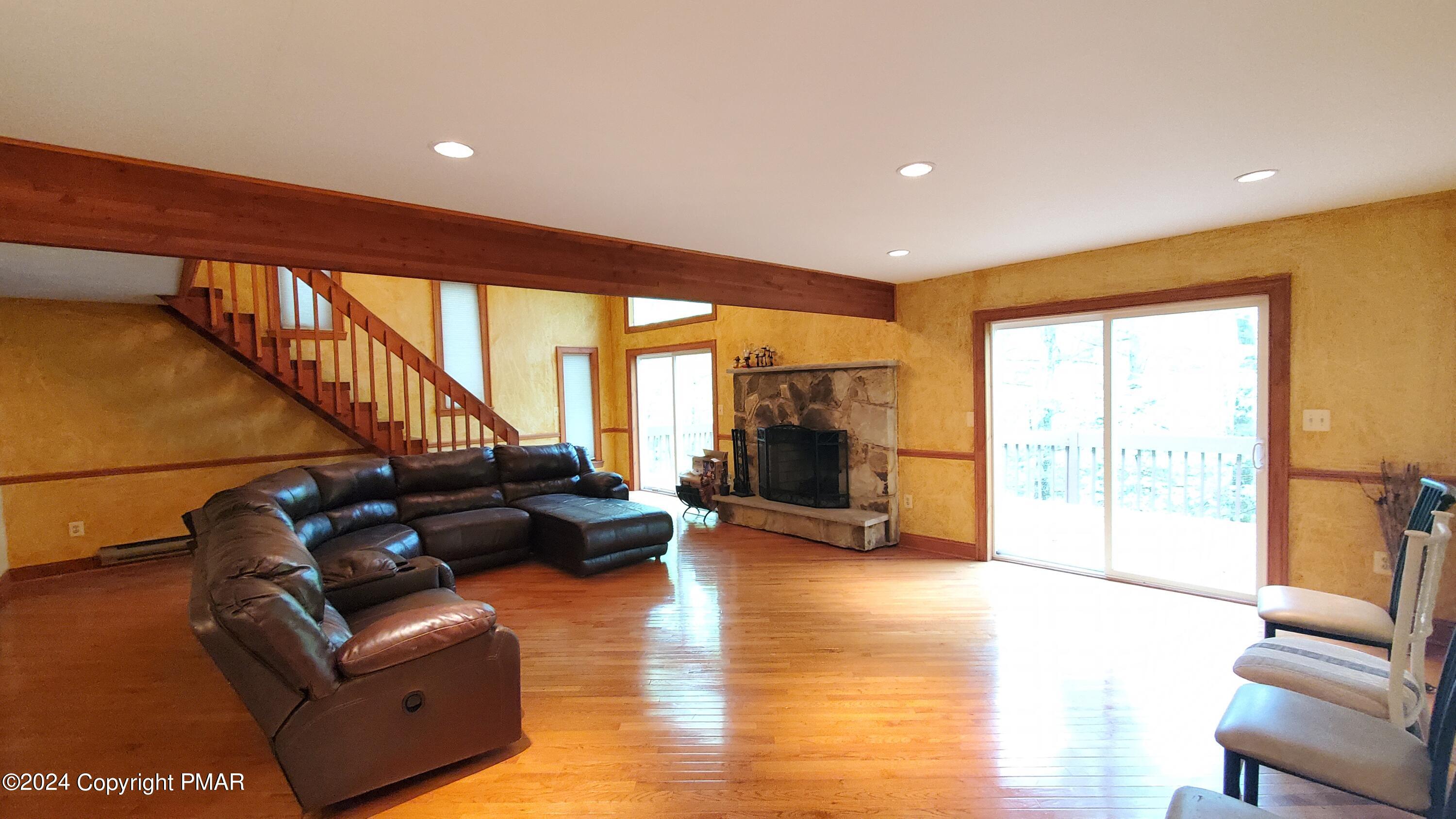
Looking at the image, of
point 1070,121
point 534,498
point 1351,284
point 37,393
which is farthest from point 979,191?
point 37,393

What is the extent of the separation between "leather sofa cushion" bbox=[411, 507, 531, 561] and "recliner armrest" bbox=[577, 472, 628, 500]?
2.67 ft

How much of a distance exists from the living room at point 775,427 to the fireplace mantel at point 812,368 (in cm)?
18

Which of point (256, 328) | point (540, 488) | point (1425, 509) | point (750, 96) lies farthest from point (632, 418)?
point (1425, 509)

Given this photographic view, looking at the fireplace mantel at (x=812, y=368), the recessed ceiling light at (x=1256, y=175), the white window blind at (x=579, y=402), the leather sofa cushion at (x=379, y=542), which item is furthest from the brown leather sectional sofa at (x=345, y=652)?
the white window blind at (x=579, y=402)

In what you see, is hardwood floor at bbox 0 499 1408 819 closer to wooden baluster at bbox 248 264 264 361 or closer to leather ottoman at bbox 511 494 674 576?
leather ottoman at bbox 511 494 674 576

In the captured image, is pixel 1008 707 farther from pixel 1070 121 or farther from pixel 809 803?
pixel 1070 121

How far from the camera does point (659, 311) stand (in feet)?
27.0

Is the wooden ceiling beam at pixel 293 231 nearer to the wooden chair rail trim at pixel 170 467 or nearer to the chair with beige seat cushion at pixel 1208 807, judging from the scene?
the chair with beige seat cushion at pixel 1208 807

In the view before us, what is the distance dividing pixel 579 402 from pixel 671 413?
153cm

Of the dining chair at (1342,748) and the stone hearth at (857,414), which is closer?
the dining chair at (1342,748)

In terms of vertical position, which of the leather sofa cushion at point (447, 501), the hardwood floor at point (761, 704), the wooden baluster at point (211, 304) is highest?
the wooden baluster at point (211, 304)

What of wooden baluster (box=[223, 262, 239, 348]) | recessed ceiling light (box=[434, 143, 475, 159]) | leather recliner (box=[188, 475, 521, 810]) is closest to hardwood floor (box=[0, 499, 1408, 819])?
leather recliner (box=[188, 475, 521, 810])

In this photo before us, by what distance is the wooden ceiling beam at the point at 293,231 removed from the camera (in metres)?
2.10

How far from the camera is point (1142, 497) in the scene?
4.16 m
